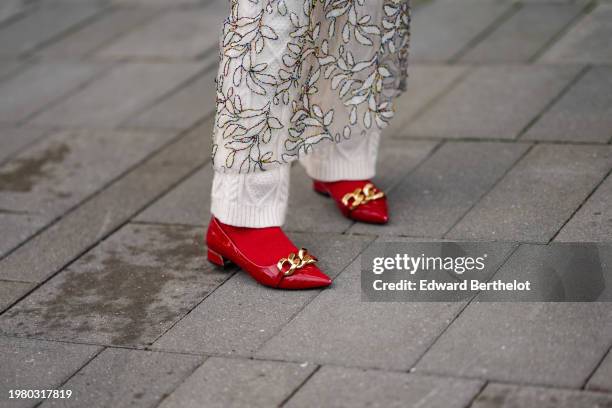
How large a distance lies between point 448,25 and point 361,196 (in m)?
2.16

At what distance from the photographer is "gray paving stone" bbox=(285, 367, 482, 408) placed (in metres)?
2.46

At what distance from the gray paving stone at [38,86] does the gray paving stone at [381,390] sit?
2.80m

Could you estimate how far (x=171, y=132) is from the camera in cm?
452

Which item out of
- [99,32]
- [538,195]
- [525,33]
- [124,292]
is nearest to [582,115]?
[538,195]

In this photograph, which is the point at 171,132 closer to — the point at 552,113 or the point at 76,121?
the point at 76,121

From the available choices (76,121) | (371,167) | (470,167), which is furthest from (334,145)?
(76,121)

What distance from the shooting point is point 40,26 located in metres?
6.16

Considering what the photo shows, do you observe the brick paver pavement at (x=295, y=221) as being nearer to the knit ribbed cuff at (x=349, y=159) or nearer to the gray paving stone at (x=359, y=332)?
the gray paving stone at (x=359, y=332)

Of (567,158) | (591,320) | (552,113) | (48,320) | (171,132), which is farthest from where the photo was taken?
(171,132)

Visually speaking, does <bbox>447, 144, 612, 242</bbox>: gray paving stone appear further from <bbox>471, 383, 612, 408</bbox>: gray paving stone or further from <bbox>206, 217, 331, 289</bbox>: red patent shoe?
<bbox>471, 383, 612, 408</bbox>: gray paving stone

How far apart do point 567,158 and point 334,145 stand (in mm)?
907

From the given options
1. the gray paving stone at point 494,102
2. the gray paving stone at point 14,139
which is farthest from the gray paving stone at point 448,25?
the gray paving stone at point 14,139

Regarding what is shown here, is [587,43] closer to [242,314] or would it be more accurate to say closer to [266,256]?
[266,256]

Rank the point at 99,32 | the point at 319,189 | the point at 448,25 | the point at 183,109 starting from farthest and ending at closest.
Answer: the point at 99,32, the point at 448,25, the point at 183,109, the point at 319,189
